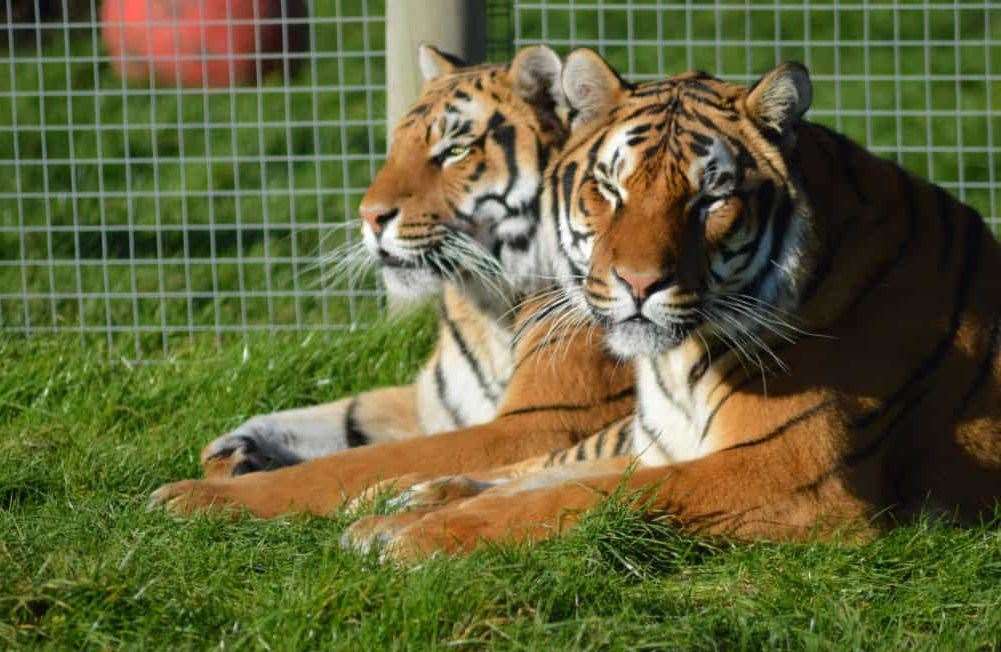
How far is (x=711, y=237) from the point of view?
3422mm

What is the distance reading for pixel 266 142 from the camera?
7.19 metres

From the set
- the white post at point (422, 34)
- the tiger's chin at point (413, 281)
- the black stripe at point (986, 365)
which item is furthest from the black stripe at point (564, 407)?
the white post at point (422, 34)

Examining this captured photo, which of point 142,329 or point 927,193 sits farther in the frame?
point 142,329

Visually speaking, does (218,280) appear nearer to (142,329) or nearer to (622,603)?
(142,329)

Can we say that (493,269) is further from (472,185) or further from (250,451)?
(250,451)

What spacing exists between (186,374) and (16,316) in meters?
0.83

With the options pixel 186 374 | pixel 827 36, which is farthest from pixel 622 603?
pixel 827 36

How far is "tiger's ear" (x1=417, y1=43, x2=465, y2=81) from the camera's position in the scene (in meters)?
4.49

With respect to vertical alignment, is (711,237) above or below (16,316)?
above

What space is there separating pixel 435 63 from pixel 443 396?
2.73ft

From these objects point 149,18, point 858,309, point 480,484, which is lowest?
point 480,484

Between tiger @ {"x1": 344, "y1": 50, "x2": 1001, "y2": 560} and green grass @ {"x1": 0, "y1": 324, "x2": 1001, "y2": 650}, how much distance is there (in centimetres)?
11

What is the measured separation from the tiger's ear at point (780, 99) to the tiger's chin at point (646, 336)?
44 cm

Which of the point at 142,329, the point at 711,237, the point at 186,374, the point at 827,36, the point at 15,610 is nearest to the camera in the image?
the point at 15,610
